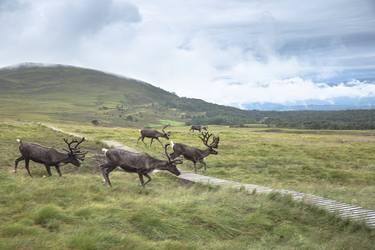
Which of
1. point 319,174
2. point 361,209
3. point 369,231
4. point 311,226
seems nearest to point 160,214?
point 311,226

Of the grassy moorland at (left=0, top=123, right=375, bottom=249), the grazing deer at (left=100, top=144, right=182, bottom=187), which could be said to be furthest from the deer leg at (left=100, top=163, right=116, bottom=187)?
the grassy moorland at (left=0, top=123, right=375, bottom=249)

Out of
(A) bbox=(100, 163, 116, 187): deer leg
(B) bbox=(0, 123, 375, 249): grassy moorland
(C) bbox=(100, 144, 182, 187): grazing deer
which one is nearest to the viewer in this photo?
(B) bbox=(0, 123, 375, 249): grassy moorland

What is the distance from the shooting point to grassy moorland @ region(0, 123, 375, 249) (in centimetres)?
1102

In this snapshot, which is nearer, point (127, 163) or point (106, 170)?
point (106, 170)

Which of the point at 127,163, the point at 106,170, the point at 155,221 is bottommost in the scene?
the point at 155,221

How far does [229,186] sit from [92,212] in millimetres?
7568

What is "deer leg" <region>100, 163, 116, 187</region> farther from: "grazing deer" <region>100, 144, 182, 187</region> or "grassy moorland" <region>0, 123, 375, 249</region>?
"grassy moorland" <region>0, 123, 375, 249</region>

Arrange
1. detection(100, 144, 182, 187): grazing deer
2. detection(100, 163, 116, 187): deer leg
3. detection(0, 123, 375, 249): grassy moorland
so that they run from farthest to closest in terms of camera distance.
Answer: detection(100, 144, 182, 187): grazing deer < detection(100, 163, 116, 187): deer leg < detection(0, 123, 375, 249): grassy moorland

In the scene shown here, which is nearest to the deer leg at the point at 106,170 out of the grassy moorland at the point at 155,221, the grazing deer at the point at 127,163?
the grazing deer at the point at 127,163

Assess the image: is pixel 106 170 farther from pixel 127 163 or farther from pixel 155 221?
pixel 155 221

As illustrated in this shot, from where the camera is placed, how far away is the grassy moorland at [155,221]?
11024 mm

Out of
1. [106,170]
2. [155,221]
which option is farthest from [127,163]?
[155,221]

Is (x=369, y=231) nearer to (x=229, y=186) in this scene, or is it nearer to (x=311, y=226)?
(x=311, y=226)

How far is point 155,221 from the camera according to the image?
12477 mm
